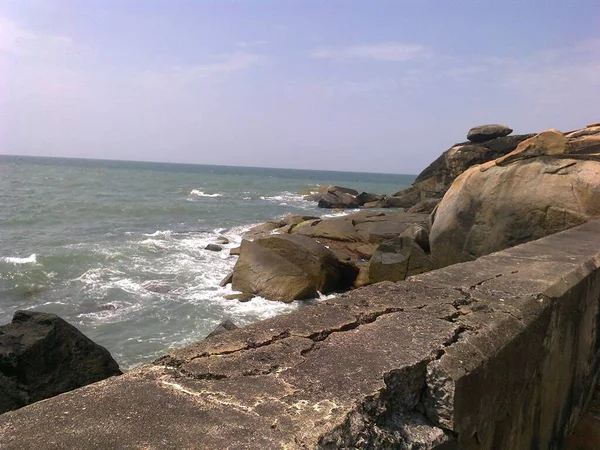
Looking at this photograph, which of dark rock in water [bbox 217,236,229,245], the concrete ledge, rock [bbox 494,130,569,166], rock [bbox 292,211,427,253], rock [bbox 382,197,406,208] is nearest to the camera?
the concrete ledge

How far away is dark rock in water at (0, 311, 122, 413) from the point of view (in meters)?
4.80

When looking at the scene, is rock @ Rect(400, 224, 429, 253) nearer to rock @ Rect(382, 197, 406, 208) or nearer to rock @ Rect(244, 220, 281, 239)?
rock @ Rect(244, 220, 281, 239)

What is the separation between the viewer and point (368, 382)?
1853 mm

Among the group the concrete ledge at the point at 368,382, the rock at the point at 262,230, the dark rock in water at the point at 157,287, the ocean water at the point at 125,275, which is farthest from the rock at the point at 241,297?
the rock at the point at 262,230

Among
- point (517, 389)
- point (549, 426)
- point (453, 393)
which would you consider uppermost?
point (453, 393)

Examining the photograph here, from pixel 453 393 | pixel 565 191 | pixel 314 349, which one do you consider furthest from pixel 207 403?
pixel 565 191

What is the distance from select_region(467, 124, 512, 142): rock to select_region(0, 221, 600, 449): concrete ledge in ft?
89.3

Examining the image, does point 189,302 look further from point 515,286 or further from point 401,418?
point 401,418

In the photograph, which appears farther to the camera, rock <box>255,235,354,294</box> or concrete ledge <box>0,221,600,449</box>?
rock <box>255,235,354,294</box>

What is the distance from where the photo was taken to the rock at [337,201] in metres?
33.9

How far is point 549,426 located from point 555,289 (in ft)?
2.61

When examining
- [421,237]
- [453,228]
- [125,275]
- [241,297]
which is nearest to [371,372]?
[453,228]

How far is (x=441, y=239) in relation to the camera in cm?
809

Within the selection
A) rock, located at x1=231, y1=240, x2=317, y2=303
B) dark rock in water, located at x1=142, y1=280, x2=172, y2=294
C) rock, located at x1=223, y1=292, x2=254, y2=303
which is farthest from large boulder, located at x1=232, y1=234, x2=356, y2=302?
dark rock in water, located at x1=142, y1=280, x2=172, y2=294
